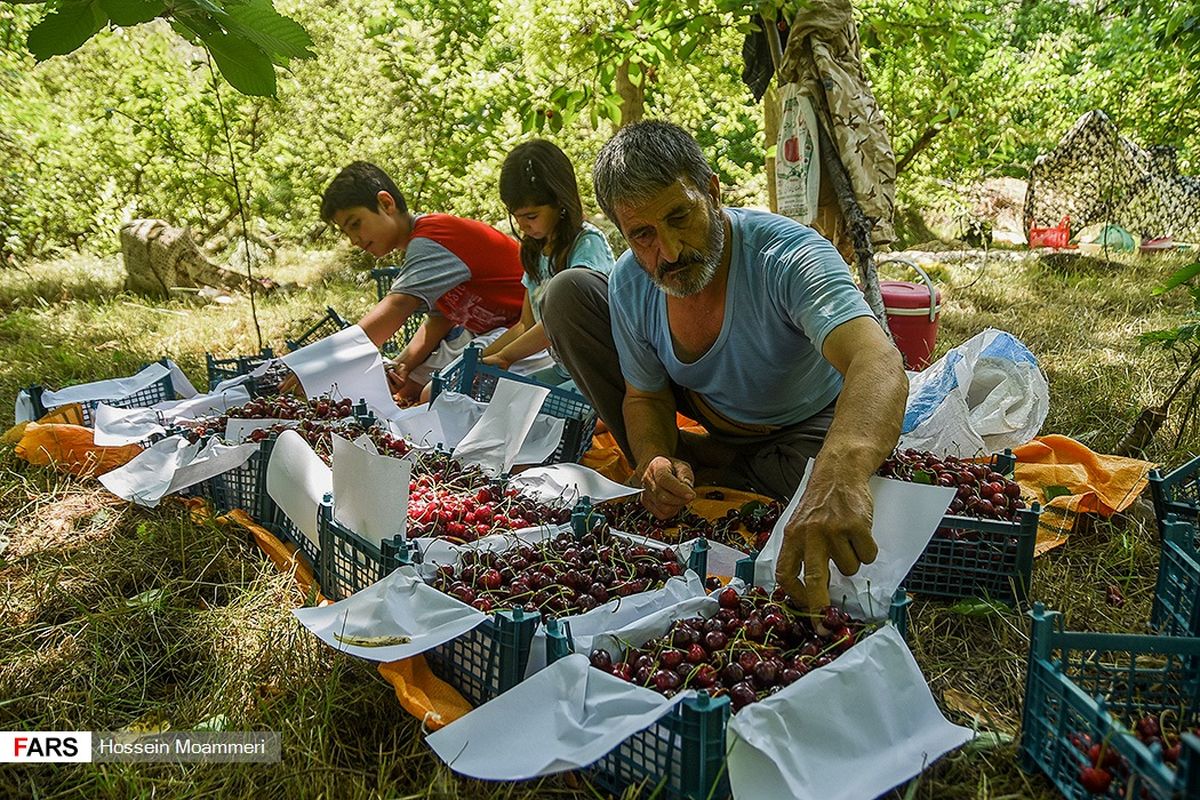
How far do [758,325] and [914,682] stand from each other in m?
1.14

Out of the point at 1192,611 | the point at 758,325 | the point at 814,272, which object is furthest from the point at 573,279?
the point at 1192,611

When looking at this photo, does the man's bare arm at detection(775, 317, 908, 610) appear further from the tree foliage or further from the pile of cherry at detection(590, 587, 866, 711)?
the tree foliage

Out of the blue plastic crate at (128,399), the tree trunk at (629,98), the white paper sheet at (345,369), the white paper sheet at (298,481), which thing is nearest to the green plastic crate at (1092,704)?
the white paper sheet at (298,481)

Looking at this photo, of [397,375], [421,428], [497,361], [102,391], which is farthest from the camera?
[397,375]

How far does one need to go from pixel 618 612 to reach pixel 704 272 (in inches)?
38.8

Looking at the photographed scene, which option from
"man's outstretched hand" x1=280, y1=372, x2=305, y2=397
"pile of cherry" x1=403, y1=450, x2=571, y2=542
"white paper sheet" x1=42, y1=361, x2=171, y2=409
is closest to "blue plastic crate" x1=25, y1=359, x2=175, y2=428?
"white paper sheet" x1=42, y1=361, x2=171, y2=409

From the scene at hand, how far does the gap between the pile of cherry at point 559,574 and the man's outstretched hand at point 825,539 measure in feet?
1.05

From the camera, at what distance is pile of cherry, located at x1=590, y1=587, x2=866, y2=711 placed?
1443mm

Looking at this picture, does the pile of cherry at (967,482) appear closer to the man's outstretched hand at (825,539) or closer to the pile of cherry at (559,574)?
the man's outstretched hand at (825,539)

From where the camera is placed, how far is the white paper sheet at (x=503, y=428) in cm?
279

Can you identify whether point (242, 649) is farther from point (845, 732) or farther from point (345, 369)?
point (345, 369)

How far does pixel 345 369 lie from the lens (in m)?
3.35

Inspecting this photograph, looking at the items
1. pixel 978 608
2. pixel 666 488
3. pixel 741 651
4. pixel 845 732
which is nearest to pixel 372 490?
pixel 666 488

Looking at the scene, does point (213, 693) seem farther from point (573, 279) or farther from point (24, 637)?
point (573, 279)
